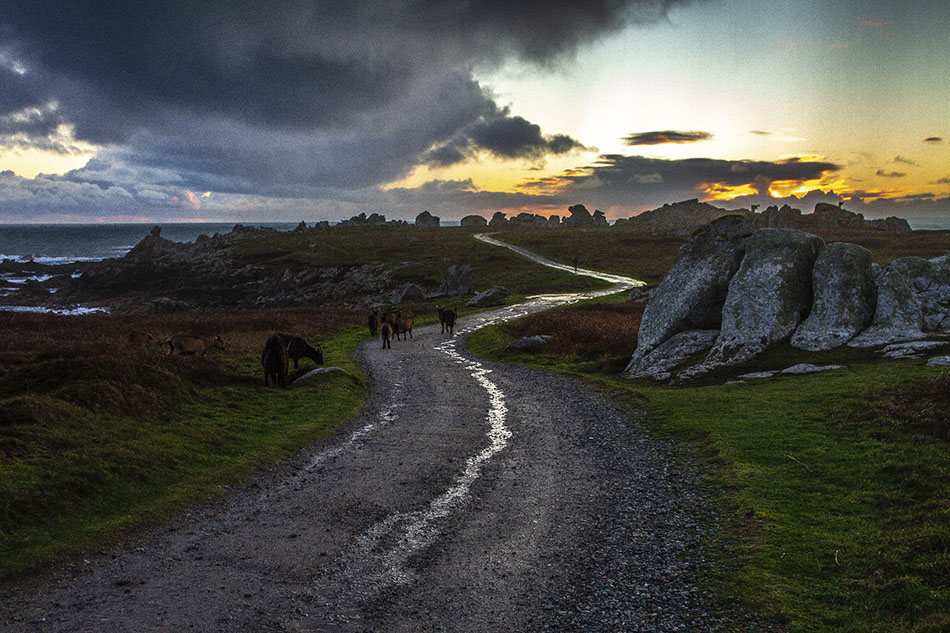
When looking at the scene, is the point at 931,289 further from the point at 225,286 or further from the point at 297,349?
the point at 225,286

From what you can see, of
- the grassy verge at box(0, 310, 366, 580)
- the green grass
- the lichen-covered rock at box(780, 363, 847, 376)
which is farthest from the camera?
the green grass

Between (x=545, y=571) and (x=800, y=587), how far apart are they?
4.20 m

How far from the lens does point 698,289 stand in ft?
104

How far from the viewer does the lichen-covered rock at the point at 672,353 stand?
95.8 ft

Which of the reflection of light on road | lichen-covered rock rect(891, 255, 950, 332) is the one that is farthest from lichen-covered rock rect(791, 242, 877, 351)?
the reflection of light on road

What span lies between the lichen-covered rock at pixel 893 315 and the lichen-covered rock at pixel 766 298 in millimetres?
2940

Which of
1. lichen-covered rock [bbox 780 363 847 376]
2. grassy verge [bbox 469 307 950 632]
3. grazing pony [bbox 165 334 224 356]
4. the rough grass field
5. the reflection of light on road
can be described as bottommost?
the reflection of light on road

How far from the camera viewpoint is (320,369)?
2903cm

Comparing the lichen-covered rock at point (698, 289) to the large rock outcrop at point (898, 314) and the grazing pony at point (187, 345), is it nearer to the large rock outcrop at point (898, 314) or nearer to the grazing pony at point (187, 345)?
the large rock outcrop at point (898, 314)

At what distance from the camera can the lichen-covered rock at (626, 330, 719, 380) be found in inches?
1149

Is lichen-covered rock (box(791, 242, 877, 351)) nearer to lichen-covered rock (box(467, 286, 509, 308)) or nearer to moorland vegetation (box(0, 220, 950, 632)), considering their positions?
moorland vegetation (box(0, 220, 950, 632))

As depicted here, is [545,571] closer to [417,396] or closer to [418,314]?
[417,396]

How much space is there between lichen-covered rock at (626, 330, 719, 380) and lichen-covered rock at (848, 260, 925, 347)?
653 cm

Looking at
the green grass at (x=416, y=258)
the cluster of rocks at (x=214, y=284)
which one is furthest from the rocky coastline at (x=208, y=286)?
the green grass at (x=416, y=258)
